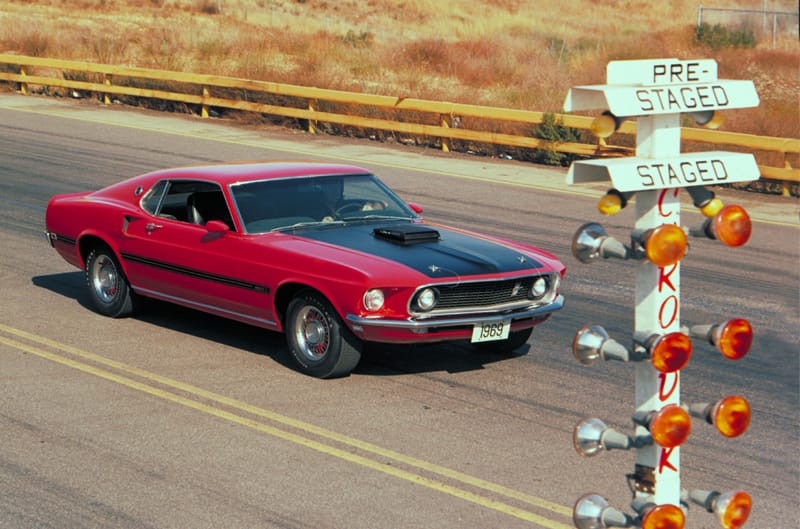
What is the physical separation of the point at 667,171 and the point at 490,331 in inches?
221

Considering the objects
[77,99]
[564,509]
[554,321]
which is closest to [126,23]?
[77,99]

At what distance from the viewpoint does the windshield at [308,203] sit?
976 centimetres

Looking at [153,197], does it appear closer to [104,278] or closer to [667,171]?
[104,278]

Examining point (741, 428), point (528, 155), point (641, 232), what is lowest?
point (528, 155)

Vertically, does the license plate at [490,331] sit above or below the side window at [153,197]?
below

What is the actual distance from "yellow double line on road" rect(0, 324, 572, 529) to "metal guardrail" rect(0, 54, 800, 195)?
1222 cm

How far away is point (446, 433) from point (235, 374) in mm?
2040

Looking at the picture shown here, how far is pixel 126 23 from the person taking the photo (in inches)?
2229

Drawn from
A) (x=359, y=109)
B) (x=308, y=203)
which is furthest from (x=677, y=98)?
(x=359, y=109)

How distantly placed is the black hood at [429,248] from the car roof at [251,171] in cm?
70

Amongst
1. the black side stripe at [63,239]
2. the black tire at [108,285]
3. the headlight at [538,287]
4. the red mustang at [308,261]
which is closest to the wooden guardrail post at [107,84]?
the black side stripe at [63,239]

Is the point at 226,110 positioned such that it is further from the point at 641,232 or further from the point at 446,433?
the point at 641,232

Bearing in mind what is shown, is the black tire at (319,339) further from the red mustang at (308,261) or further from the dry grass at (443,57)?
the dry grass at (443,57)

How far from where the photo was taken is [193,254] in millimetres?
9867
